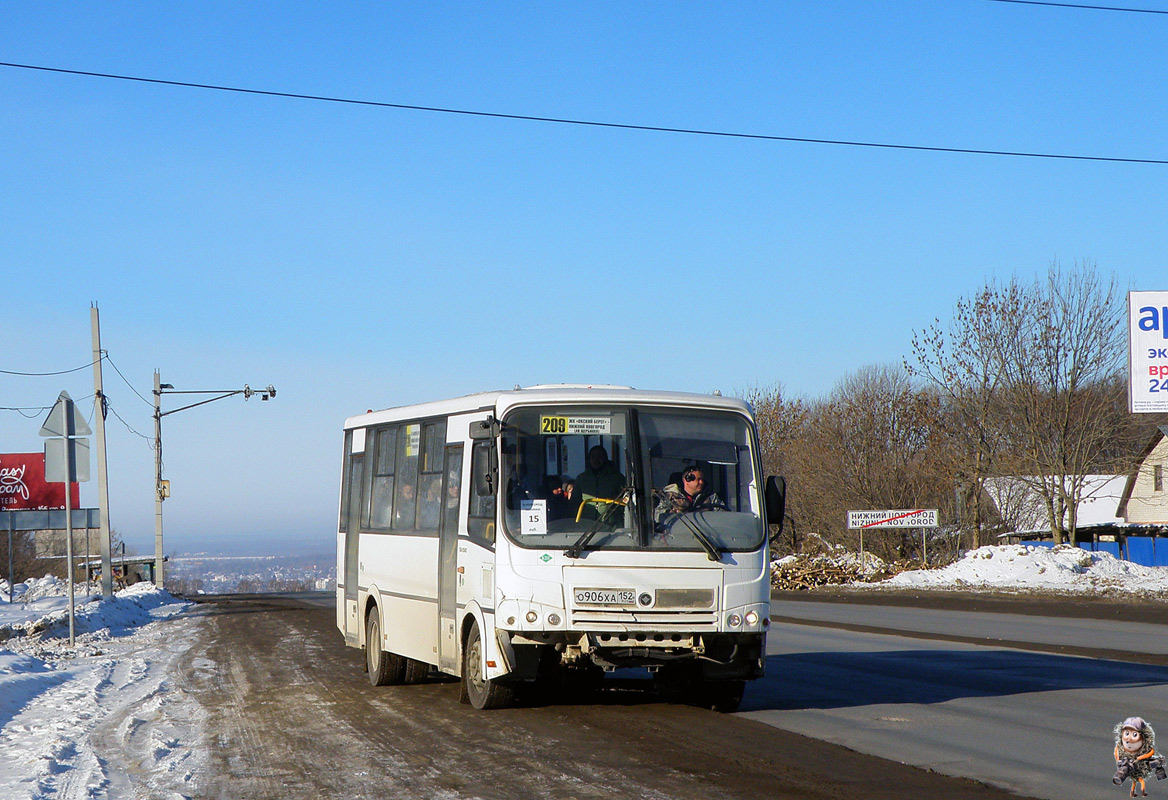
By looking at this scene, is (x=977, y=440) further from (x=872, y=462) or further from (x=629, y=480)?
(x=629, y=480)

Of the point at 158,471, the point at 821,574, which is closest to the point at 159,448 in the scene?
the point at 158,471

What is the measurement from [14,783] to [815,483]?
149 ft

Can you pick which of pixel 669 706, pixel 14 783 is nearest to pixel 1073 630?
pixel 669 706

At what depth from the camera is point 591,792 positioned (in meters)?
7.57

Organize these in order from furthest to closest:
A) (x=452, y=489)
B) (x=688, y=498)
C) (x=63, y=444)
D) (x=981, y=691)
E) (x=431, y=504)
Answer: (x=63, y=444)
(x=431, y=504)
(x=981, y=691)
(x=452, y=489)
(x=688, y=498)

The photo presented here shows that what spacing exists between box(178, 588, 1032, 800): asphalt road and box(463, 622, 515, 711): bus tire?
0.12 meters

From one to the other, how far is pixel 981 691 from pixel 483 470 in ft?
18.4

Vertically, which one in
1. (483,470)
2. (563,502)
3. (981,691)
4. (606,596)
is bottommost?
(981,691)

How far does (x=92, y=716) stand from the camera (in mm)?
11336

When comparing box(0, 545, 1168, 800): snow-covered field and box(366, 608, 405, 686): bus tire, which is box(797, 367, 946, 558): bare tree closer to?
box(0, 545, 1168, 800): snow-covered field

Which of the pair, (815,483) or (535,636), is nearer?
(535,636)

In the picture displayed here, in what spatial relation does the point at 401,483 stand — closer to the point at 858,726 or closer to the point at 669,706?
the point at 669,706

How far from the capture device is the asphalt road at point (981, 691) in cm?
875

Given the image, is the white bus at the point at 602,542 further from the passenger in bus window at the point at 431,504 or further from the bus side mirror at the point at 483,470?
the passenger in bus window at the point at 431,504
